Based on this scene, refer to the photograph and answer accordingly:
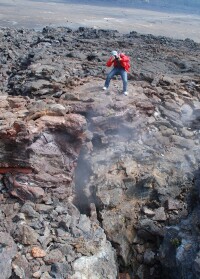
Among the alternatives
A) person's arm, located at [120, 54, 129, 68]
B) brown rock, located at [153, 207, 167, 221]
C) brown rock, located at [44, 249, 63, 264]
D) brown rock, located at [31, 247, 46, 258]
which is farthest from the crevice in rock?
person's arm, located at [120, 54, 129, 68]

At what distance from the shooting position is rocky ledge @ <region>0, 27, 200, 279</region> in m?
6.19

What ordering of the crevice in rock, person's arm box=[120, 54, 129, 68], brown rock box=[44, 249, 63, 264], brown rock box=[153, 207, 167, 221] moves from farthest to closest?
person's arm box=[120, 54, 129, 68] < the crevice in rock < brown rock box=[153, 207, 167, 221] < brown rock box=[44, 249, 63, 264]

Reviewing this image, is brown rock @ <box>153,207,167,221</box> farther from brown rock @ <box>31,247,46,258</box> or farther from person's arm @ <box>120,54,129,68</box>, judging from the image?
person's arm @ <box>120,54,129,68</box>

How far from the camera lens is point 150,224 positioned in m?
7.14

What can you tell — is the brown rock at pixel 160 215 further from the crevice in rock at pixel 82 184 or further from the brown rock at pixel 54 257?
the brown rock at pixel 54 257

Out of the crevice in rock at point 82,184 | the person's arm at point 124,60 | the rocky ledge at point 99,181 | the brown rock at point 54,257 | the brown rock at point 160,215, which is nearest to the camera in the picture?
the brown rock at point 54,257

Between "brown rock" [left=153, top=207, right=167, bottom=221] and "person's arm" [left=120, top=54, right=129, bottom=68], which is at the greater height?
"person's arm" [left=120, top=54, right=129, bottom=68]

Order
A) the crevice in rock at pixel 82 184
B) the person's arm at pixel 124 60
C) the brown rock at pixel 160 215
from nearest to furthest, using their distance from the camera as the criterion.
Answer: the brown rock at pixel 160 215
the crevice in rock at pixel 82 184
the person's arm at pixel 124 60

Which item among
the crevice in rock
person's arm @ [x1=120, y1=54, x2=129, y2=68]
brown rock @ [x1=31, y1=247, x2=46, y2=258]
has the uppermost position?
person's arm @ [x1=120, y1=54, x2=129, y2=68]

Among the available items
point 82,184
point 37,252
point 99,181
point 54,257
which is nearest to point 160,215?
point 99,181

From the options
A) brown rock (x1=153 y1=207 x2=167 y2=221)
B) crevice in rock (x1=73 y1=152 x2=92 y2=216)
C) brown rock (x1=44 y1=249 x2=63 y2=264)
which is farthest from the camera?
crevice in rock (x1=73 y1=152 x2=92 y2=216)

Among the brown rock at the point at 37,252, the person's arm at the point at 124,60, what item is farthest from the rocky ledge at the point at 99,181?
the person's arm at the point at 124,60

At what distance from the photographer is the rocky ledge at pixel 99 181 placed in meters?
6.19

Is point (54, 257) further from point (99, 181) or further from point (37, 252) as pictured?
point (99, 181)
